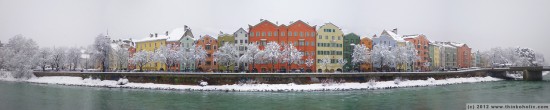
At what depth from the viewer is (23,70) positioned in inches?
3787

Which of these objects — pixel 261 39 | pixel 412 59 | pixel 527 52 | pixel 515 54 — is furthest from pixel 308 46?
pixel 527 52

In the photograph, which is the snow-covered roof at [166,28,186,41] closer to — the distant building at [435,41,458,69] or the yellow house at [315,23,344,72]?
the yellow house at [315,23,344,72]

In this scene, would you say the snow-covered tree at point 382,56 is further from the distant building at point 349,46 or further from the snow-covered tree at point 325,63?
the snow-covered tree at point 325,63

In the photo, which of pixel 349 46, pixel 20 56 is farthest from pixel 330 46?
pixel 20 56

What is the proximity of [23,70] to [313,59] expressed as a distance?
6742 cm

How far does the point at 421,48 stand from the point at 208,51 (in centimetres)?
6848

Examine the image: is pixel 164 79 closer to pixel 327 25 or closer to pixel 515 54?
pixel 327 25

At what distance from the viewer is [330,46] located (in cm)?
10588

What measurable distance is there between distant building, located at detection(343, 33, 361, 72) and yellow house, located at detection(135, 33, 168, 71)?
157ft

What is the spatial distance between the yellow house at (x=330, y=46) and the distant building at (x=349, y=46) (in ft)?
7.64

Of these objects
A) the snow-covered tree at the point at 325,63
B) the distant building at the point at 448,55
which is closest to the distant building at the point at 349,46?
the snow-covered tree at the point at 325,63

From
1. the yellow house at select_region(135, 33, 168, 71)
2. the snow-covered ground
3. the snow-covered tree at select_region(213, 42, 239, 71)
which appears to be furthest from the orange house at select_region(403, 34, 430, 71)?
the yellow house at select_region(135, 33, 168, 71)

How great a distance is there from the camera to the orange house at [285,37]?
332ft

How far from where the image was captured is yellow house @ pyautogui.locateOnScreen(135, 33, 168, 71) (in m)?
116
